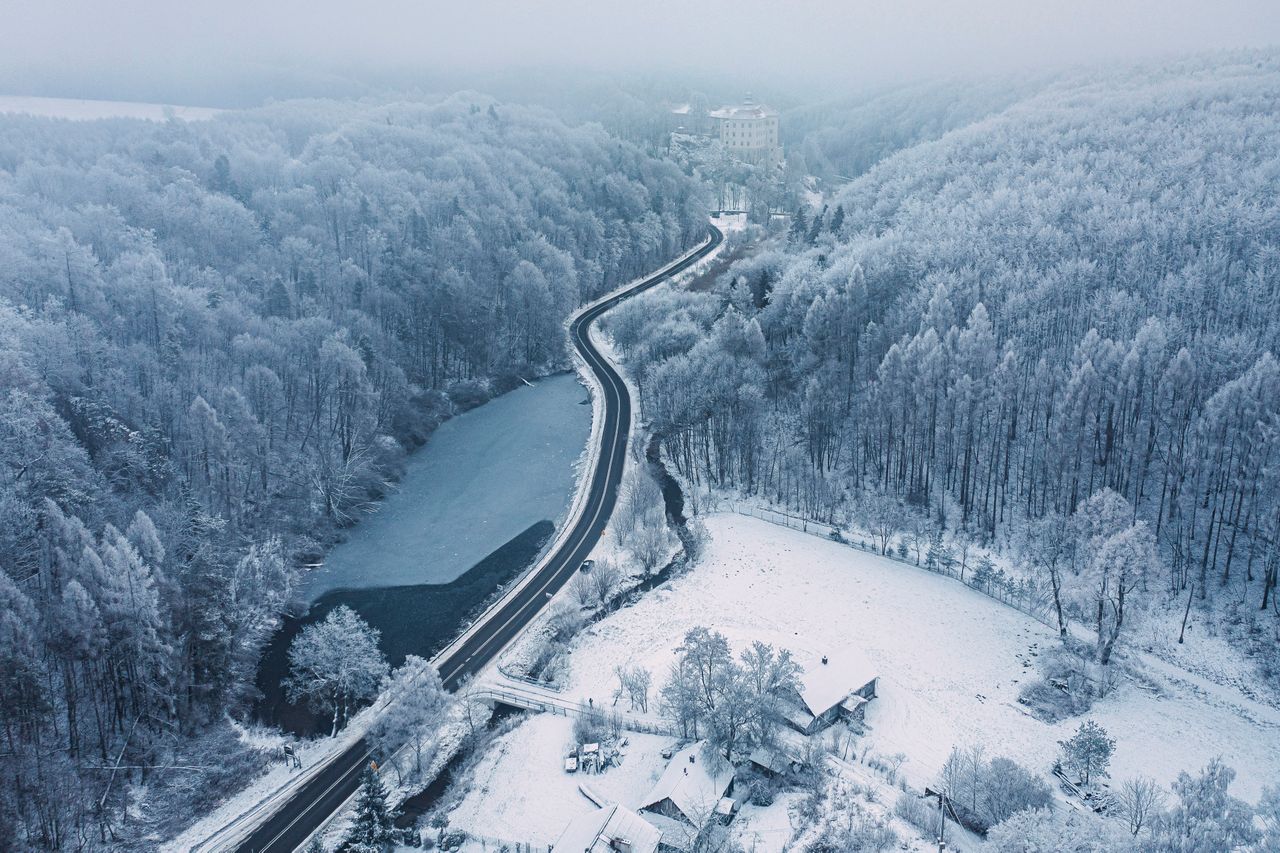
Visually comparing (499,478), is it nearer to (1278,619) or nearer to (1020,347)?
(1020,347)

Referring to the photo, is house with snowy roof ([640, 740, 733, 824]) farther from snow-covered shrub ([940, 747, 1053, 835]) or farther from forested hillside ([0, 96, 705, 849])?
forested hillside ([0, 96, 705, 849])

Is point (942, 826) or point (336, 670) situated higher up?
point (336, 670)

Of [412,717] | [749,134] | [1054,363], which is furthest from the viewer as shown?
[749,134]

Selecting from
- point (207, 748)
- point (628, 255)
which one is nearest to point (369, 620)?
point (207, 748)

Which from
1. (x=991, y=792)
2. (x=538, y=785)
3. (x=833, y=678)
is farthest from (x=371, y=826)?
(x=991, y=792)

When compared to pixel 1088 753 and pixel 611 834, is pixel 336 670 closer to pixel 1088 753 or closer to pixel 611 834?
pixel 611 834

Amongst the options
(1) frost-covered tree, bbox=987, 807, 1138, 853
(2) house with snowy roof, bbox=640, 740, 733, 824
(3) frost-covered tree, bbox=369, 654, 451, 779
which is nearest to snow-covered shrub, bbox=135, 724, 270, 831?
(3) frost-covered tree, bbox=369, 654, 451, 779
